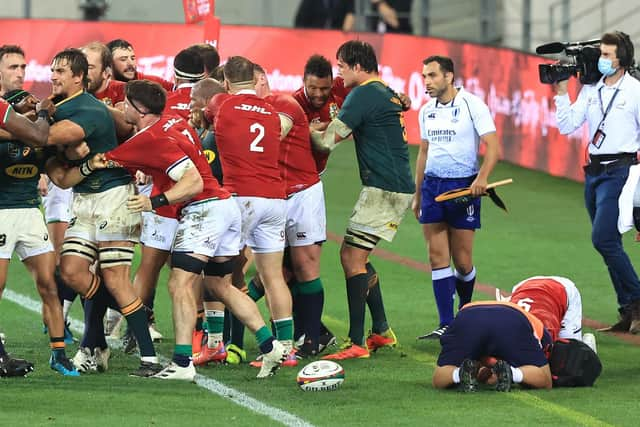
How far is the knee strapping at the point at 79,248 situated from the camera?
9484mm

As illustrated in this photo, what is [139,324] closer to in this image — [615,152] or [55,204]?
[55,204]

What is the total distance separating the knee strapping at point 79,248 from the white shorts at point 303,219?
1.59 m

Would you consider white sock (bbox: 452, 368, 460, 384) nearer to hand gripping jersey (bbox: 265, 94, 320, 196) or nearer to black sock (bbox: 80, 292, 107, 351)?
hand gripping jersey (bbox: 265, 94, 320, 196)

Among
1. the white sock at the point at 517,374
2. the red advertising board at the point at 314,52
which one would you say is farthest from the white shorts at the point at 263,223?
the red advertising board at the point at 314,52

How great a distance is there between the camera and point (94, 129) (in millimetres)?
9305

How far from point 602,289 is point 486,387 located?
190 inches

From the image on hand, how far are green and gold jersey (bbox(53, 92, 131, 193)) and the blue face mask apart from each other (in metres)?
4.12

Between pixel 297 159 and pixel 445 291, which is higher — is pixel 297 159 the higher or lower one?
the higher one

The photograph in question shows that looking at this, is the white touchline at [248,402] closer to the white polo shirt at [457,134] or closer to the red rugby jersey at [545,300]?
the red rugby jersey at [545,300]

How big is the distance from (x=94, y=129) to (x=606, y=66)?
14.5ft

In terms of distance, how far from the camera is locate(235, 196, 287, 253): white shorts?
9766 millimetres

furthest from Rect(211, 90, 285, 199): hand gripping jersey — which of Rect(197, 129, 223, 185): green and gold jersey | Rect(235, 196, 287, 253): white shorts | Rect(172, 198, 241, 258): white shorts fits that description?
Rect(197, 129, 223, 185): green and gold jersey

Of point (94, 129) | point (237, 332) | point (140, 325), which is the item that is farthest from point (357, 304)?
point (94, 129)

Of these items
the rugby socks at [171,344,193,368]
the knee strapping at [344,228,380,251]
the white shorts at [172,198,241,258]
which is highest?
the white shorts at [172,198,241,258]
